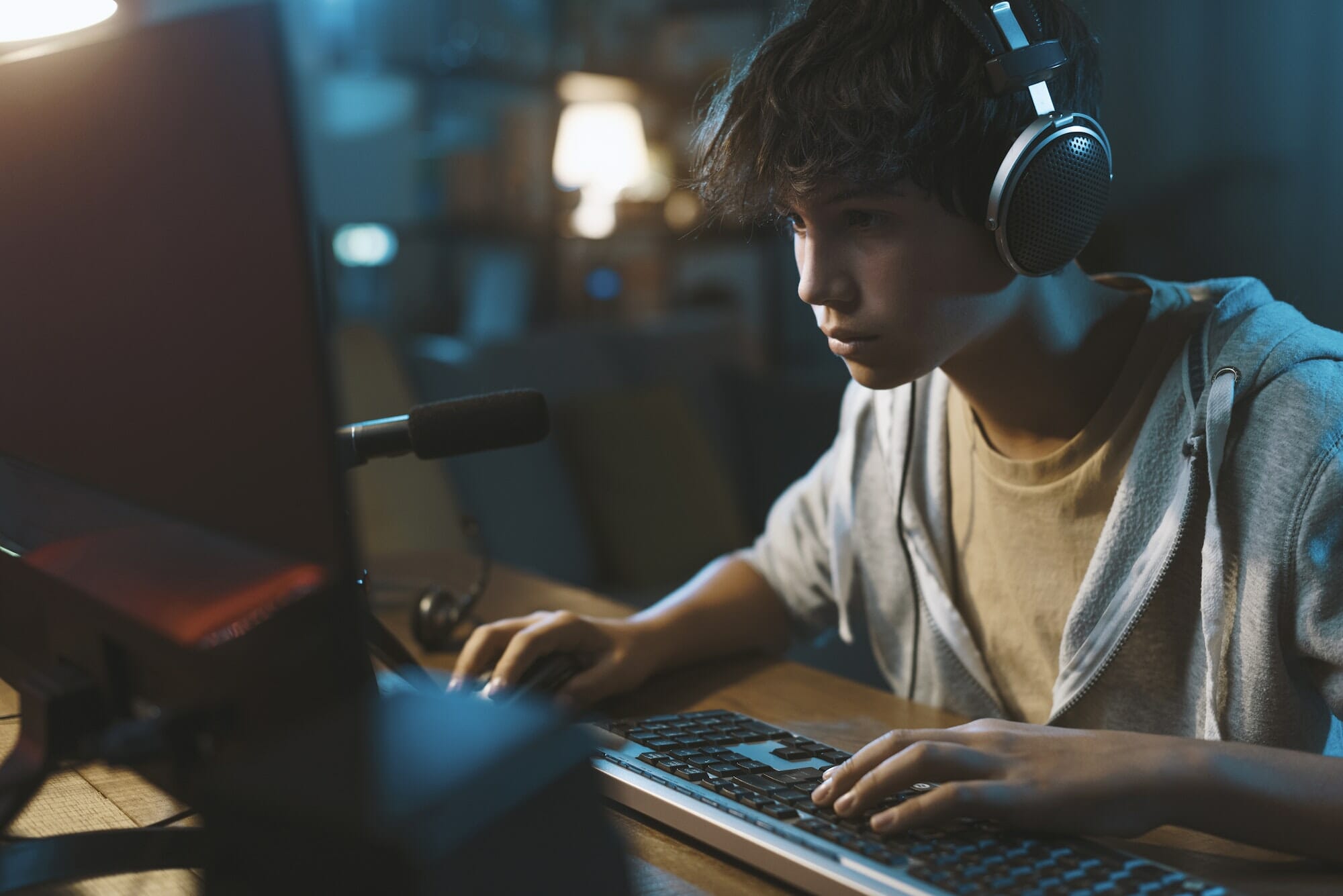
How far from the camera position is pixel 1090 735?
671 mm

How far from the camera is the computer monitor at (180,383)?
42 cm

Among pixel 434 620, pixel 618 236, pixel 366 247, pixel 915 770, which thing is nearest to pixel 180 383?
pixel 915 770

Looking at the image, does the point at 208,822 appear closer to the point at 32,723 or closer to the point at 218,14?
the point at 32,723

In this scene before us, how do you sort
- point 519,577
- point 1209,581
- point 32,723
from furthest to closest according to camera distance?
1. point 519,577
2. point 1209,581
3. point 32,723

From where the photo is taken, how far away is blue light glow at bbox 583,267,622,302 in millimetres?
4008

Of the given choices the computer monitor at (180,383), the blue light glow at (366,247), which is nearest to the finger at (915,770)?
the computer monitor at (180,383)

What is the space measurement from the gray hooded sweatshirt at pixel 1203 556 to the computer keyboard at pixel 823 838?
303 mm

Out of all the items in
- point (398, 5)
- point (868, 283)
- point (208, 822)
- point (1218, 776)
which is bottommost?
point (1218, 776)

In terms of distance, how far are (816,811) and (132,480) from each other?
0.41 metres

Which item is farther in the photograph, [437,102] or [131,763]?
[437,102]

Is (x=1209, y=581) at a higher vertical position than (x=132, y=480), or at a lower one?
lower

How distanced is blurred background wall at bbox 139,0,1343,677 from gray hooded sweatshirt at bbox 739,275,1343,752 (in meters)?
0.43

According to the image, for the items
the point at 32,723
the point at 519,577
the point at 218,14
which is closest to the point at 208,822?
the point at 32,723

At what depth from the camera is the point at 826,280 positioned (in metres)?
0.88
